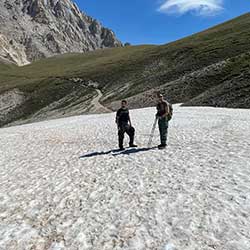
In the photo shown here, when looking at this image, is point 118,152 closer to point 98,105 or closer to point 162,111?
point 162,111

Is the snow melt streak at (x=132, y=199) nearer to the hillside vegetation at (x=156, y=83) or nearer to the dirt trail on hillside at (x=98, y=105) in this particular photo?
the hillside vegetation at (x=156, y=83)

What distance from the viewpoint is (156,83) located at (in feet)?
340

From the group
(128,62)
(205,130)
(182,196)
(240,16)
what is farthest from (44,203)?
(240,16)

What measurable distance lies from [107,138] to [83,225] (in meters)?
17.9

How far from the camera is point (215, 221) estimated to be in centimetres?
1057

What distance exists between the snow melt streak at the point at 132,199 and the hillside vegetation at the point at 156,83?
4077 centimetres

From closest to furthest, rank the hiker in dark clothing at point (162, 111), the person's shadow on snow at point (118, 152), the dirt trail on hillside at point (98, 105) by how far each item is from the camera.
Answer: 1. the hiker in dark clothing at point (162, 111)
2. the person's shadow on snow at point (118, 152)
3. the dirt trail on hillside at point (98, 105)

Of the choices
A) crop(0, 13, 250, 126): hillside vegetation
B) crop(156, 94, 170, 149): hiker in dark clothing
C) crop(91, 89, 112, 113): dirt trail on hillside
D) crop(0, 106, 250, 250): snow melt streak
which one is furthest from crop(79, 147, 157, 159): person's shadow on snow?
crop(91, 89, 112, 113): dirt trail on hillside

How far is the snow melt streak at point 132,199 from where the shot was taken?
1011 centimetres

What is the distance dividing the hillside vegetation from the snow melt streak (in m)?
40.8

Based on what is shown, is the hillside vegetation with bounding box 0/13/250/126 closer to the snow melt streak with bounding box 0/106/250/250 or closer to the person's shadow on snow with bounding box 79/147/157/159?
the person's shadow on snow with bounding box 79/147/157/159

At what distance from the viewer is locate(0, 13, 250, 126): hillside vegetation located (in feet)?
246

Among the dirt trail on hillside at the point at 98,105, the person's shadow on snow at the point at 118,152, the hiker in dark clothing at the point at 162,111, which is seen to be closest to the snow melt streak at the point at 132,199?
the person's shadow on snow at the point at 118,152

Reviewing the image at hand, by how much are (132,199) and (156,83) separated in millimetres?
92351
